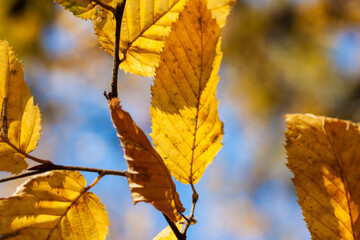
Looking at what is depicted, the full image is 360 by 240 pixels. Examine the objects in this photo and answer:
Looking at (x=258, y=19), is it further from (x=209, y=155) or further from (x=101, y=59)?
(x=209, y=155)

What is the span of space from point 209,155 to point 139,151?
0.42 feet

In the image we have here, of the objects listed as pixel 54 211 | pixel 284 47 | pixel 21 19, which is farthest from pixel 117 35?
pixel 284 47

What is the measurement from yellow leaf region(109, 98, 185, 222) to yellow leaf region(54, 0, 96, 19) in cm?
19

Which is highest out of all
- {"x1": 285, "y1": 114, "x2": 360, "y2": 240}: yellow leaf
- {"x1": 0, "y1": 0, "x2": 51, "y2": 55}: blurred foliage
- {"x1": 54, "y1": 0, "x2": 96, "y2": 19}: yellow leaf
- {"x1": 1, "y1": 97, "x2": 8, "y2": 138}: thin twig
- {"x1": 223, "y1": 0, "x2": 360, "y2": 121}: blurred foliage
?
{"x1": 0, "y1": 0, "x2": 51, "y2": 55}: blurred foliage

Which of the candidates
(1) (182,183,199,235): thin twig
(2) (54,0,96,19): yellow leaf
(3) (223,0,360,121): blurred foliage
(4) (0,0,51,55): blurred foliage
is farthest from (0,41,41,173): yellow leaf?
(3) (223,0,360,121): blurred foliage

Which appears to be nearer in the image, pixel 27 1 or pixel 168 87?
pixel 168 87

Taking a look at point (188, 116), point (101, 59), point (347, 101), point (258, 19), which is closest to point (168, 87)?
point (188, 116)

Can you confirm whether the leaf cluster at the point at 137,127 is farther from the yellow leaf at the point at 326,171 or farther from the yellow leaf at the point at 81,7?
the yellow leaf at the point at 326,171

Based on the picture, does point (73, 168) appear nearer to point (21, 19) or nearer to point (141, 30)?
point (141, 30)

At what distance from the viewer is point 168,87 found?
50 cm

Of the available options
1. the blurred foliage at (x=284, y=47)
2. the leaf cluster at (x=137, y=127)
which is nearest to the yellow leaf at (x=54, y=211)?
the leaf cluster at (x=137, y=127)

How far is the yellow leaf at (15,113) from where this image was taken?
1.58ft

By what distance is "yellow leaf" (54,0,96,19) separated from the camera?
513 millimetres

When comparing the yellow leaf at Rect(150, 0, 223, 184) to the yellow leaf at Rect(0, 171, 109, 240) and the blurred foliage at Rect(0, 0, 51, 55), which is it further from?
the blurred foliage at Rect(0, 0, 51, 55)
